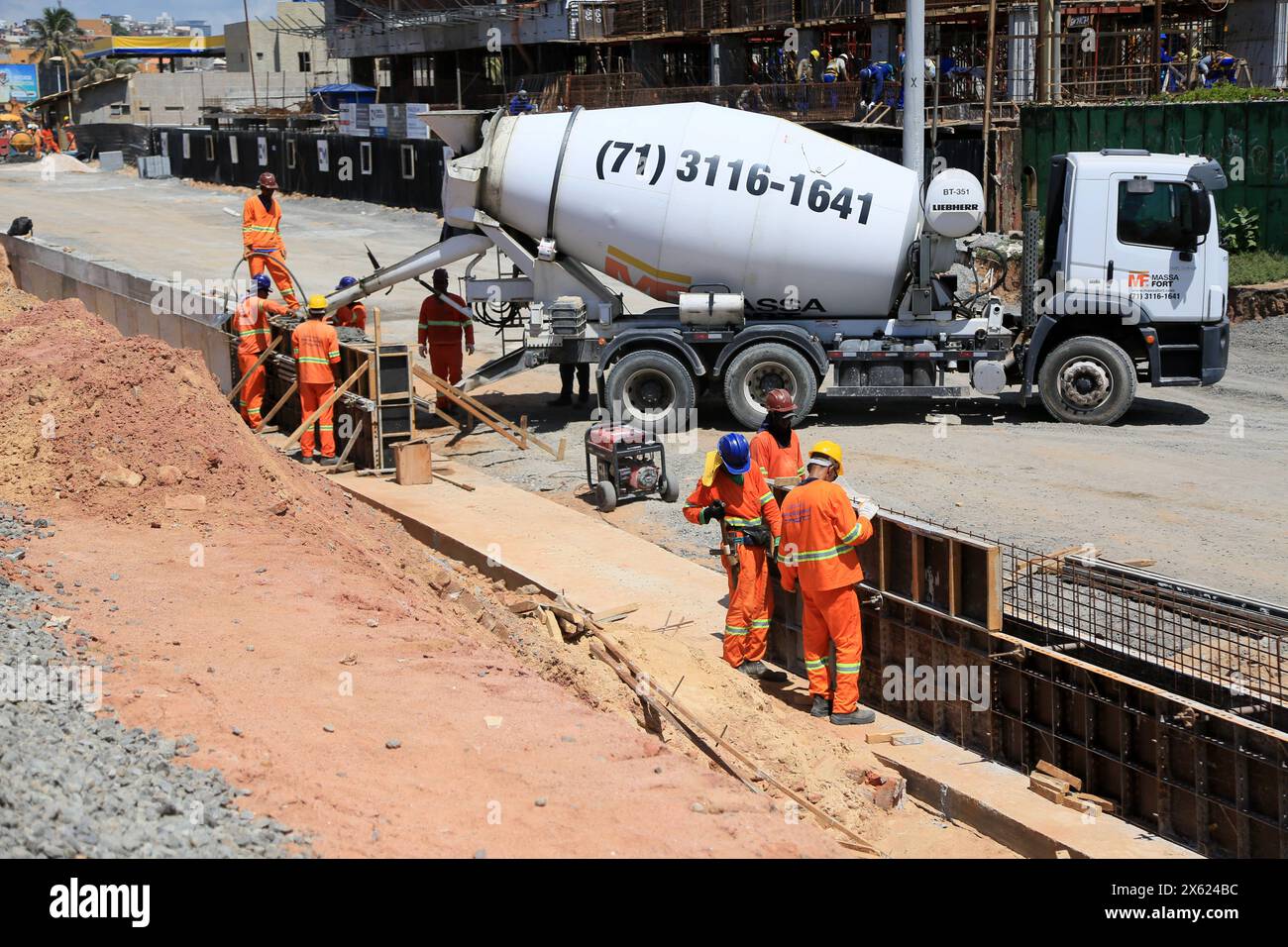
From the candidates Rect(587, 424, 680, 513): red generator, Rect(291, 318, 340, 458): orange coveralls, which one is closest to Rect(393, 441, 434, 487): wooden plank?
Rect(291, 318, 340, 458): orange coveralls

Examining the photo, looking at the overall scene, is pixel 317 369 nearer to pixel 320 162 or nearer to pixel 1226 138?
pixel 1226 138

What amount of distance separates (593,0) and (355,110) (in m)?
9.91

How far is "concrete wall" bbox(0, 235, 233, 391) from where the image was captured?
17953 mm

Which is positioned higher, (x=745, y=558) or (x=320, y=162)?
(x=320, y=162)

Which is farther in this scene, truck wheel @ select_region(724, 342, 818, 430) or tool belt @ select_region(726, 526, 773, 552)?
truck wheel @ select_region(724, 342, 818, 430)

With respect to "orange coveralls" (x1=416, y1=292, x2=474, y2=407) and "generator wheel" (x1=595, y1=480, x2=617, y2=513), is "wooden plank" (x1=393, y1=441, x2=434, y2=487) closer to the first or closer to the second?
"generator wheel" (x1=595, y1=480, x2=617, y2=513)

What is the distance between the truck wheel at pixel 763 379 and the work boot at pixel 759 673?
6.45 meters

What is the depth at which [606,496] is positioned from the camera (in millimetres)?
13211

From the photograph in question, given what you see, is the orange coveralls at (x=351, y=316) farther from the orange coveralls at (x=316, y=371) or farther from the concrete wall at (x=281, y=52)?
the concrete wall at (x=281, y=52)

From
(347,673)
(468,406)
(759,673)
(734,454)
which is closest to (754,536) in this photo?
(734,454)

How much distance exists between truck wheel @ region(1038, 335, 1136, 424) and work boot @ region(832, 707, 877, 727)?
7816 millimetres

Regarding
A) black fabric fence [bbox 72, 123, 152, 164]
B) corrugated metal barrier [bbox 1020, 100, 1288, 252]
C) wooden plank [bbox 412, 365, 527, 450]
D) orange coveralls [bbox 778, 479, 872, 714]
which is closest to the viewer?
orange coveralls [bbox 778, 479, 872, 714]

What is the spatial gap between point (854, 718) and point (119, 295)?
1568cm

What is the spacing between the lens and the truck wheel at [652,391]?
15758 mm
